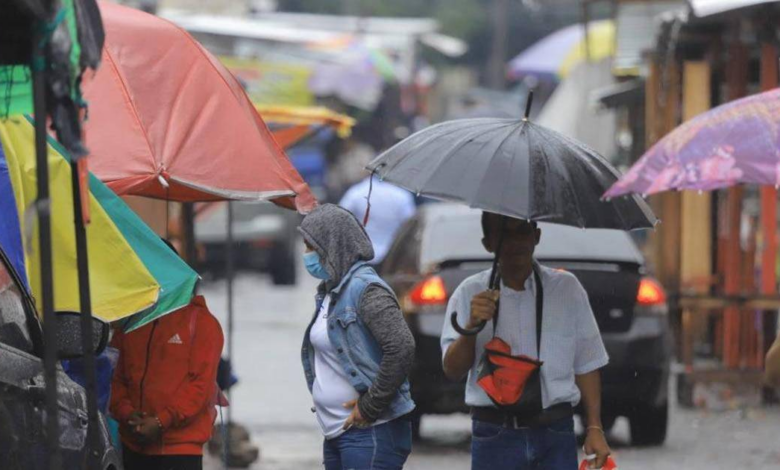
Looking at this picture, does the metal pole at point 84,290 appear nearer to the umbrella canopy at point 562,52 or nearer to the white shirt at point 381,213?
the white shirt at point 381,213

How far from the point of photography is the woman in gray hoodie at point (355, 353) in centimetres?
588

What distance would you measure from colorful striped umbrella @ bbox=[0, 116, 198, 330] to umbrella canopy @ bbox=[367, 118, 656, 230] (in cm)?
89

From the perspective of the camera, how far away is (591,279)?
33.6ft

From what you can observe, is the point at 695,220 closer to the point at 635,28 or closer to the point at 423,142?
the point at 635,28

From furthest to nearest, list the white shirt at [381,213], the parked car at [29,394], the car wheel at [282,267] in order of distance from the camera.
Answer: the car wheel at [282,267] → the white shirt at [381,213] → the parked car at [29,394]

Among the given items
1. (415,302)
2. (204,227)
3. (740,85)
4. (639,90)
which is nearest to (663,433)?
(415,302)

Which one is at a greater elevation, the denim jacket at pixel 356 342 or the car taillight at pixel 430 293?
the denim jacket at pixel 356 342

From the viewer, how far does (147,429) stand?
20.8 feet

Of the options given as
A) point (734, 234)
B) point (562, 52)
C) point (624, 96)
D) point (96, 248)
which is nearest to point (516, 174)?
point (96, 248)

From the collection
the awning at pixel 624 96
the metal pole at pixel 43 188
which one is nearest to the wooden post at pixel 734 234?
the awning at pixel 624 96

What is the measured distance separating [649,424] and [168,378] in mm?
5131

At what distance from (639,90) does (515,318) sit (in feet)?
44.2

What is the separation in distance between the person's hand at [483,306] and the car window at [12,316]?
1552 millimetres

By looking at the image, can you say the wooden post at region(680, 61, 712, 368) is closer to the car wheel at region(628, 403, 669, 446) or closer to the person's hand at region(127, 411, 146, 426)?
the car wheel at region(628, 403, 669, 446)
